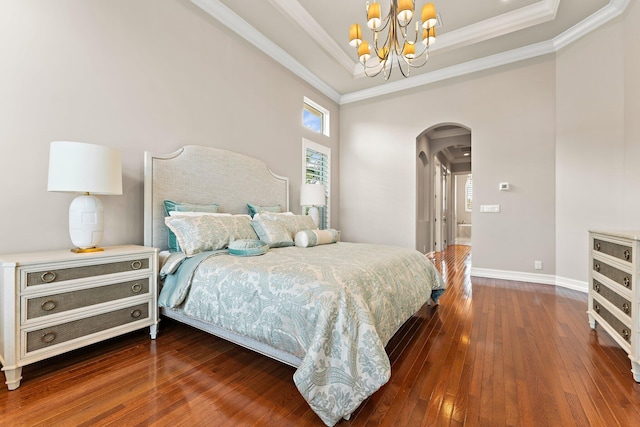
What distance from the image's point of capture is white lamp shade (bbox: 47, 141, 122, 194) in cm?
179

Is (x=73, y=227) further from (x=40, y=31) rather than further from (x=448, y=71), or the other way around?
(x=448, y=71)

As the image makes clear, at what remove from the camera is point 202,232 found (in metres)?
2.25

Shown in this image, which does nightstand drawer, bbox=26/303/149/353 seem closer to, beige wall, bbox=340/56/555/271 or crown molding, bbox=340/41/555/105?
beige wall, bbox=340/56/555/271

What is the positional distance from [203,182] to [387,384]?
2.45m

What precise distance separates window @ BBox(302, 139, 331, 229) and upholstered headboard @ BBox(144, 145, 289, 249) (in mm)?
905

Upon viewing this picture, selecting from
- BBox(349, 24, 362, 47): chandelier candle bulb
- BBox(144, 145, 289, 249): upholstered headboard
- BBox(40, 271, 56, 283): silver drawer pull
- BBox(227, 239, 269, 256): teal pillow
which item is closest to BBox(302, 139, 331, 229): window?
BBox(144, 145, 289, 249): upholstered headboard

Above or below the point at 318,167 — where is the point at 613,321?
below

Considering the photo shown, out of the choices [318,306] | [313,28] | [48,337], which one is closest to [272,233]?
[318,306]

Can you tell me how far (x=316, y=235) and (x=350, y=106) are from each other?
356cm

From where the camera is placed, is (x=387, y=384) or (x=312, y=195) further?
→ (x=312, y=195)

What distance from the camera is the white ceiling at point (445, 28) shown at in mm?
3201

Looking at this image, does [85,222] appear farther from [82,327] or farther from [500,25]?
[500,25]

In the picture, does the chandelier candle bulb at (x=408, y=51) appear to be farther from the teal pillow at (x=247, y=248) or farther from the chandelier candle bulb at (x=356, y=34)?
the teal pillow at (x=247, y=248)

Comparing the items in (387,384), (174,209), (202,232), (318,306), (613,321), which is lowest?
(387,384)
